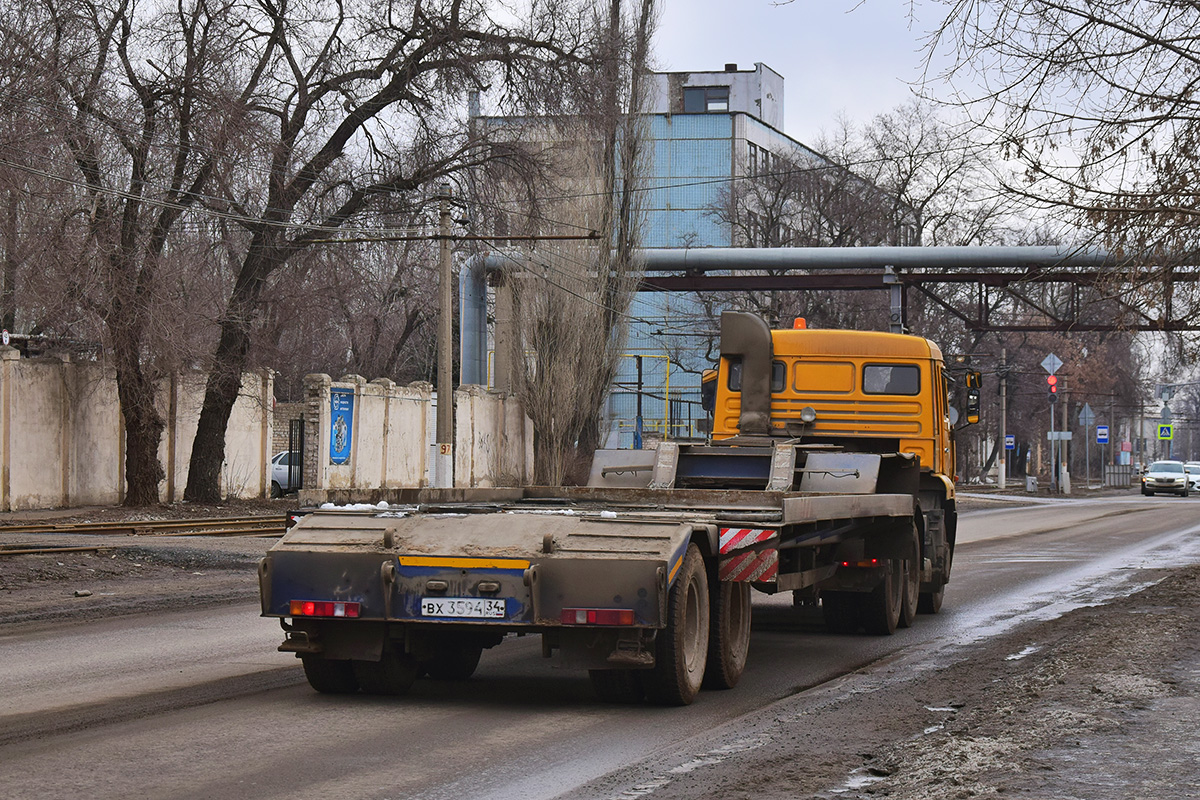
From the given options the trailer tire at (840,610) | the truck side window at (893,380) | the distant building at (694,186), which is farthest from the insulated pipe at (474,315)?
the trailer tire at (840,610)

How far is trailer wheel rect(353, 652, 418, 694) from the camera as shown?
8.66 metres

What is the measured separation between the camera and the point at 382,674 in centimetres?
866

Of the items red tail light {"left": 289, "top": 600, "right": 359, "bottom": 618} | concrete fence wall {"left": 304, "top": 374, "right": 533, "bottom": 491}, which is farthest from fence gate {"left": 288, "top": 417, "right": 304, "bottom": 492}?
red tail light {"left": 289, "top": 600, "right": 359, "bottom": 618}

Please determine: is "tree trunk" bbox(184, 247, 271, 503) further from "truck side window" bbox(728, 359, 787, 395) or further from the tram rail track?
"truck side window" bbox(728, 359, 787, 395)

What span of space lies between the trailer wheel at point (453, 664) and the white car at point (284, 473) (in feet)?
89.9

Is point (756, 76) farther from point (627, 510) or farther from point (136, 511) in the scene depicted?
point (627, 510)

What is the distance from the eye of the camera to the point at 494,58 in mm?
29016

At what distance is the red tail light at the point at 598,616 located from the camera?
7.66m

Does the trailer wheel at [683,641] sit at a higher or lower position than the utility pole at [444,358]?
lower

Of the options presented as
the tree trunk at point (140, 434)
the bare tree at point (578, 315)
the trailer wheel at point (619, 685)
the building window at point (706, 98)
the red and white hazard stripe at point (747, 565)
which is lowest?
the trailer wheel at point (619, 685)

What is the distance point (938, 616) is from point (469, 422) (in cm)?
2882

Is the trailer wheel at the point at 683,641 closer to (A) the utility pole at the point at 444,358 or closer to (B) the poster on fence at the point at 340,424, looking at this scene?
(A) the utility pole at the point at 444,358

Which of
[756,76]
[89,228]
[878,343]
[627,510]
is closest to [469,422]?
[89,228]

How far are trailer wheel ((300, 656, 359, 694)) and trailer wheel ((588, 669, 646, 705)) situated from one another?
4.75 ft
